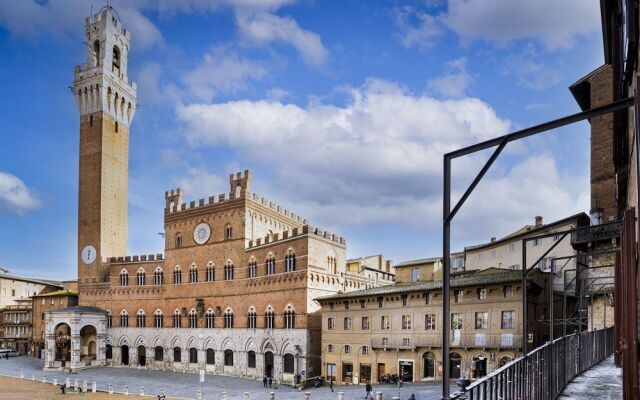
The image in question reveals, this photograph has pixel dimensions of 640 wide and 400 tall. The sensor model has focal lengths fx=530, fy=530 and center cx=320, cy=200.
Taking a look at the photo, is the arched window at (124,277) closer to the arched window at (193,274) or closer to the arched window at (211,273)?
the arched window at (193,274)

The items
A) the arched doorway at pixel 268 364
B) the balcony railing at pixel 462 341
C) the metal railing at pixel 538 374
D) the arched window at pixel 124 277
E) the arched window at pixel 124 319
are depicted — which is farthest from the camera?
the arched window at pixel 124 277

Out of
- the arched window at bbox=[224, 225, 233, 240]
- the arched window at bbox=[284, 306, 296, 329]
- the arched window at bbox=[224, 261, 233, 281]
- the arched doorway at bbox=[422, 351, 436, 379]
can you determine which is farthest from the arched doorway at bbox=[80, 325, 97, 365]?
the arched doorway at bbox=[422, 351, 436, 379]

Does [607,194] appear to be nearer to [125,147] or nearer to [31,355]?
[125,147]

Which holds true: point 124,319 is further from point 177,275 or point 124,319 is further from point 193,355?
point 193,355

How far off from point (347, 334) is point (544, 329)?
515 inches

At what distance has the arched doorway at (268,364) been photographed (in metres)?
42.7

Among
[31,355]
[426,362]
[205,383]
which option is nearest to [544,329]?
[426,362]

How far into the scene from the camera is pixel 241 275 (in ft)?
153

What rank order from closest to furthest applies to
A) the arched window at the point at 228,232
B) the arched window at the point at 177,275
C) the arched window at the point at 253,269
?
the arched window at the point at 253,269 < the arched window at the point at 228,232 < the arched window at the point at 177,275

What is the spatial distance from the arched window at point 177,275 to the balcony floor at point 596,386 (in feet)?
141

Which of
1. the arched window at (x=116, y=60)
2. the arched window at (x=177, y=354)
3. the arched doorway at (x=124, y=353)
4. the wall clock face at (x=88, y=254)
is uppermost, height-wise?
the arched window at (x=116, y=60)

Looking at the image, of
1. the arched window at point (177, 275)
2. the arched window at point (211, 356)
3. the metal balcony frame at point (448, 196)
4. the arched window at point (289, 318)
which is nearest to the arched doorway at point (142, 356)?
the arched window at point (177, 275)

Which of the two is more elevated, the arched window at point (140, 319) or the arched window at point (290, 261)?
the arched window at point (290, 261)

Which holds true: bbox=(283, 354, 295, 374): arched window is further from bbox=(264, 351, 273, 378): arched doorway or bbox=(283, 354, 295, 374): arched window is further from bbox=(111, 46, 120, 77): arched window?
bbox=(111, 46, 120, 77): arched window
